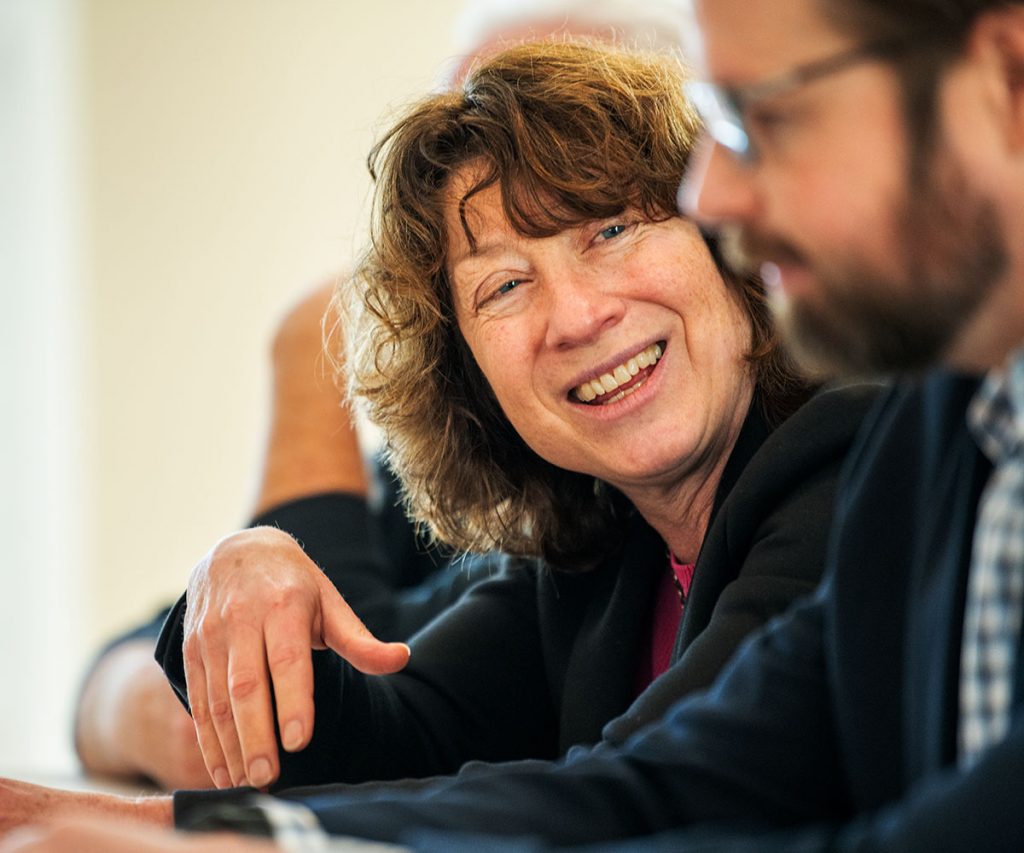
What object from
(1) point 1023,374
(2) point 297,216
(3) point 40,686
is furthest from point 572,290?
(3) point 40,686

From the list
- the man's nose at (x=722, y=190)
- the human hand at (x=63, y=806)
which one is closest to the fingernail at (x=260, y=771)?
the human hand at (x=63, y=806)

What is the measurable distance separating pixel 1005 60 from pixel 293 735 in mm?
917

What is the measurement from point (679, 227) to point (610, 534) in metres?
0.41

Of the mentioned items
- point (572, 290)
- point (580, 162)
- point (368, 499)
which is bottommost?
point (368, 499)

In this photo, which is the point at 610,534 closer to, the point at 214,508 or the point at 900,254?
the point at 900,254

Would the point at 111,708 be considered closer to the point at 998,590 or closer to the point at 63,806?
the point at 63,806

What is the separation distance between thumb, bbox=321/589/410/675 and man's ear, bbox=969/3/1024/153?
77 cm

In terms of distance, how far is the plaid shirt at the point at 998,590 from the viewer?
918 mm

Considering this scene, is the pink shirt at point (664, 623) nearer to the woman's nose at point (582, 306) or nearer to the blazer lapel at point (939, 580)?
the woman's nose at point (582, 306)

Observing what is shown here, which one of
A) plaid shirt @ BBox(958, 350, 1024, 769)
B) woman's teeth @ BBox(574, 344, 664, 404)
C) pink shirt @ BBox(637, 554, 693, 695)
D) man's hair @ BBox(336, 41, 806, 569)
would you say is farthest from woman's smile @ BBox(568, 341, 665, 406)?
plaid shirt @ BBox(958, 350, 1024, 769)

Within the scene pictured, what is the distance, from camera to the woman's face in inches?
62.8

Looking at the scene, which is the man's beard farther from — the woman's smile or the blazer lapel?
the woman's smile

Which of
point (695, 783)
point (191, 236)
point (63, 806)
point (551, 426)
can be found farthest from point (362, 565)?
point (191, 236)

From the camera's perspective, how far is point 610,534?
1.83 metres
